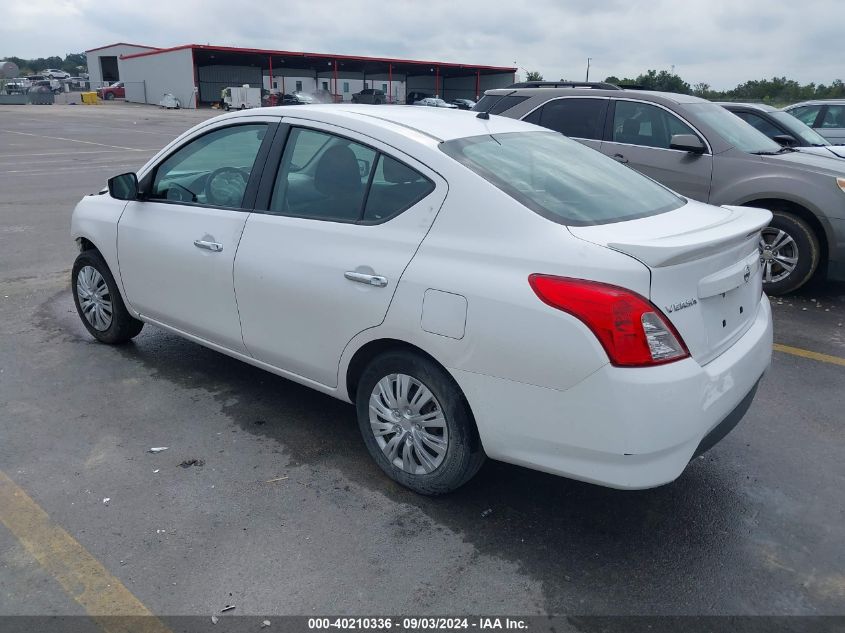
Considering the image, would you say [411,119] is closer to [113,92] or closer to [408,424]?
[408,424]

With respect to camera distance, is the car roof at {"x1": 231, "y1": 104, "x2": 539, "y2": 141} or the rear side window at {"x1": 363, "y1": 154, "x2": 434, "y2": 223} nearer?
the rear side window at {"x1": 363, "y1": 154, "x2": 434, "y2": 223}

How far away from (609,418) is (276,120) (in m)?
2.40

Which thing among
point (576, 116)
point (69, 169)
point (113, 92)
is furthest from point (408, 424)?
point (113, 92)

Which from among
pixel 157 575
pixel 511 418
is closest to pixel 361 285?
pixel 511 418

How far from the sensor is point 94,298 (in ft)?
16.7

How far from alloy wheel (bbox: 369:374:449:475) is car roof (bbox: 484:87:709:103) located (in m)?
5.38

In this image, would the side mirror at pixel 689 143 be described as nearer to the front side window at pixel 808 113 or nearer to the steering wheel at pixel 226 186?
the steering wheel at pixel 226 186

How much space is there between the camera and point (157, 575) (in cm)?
279

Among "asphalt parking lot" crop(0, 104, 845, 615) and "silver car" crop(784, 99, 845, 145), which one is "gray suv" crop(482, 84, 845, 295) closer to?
"asphalt parking lot" crop(0, 104, 845, 615)

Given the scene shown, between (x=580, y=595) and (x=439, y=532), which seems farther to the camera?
(x=439, y=532)

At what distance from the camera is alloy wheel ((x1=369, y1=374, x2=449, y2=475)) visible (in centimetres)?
313

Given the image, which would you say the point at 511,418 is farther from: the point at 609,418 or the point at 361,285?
the point at 361,285

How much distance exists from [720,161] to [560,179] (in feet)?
13.8

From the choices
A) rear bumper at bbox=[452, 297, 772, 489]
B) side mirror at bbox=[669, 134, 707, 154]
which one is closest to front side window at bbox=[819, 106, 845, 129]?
side mirror at bbox=[669, 134, 707, 154]
